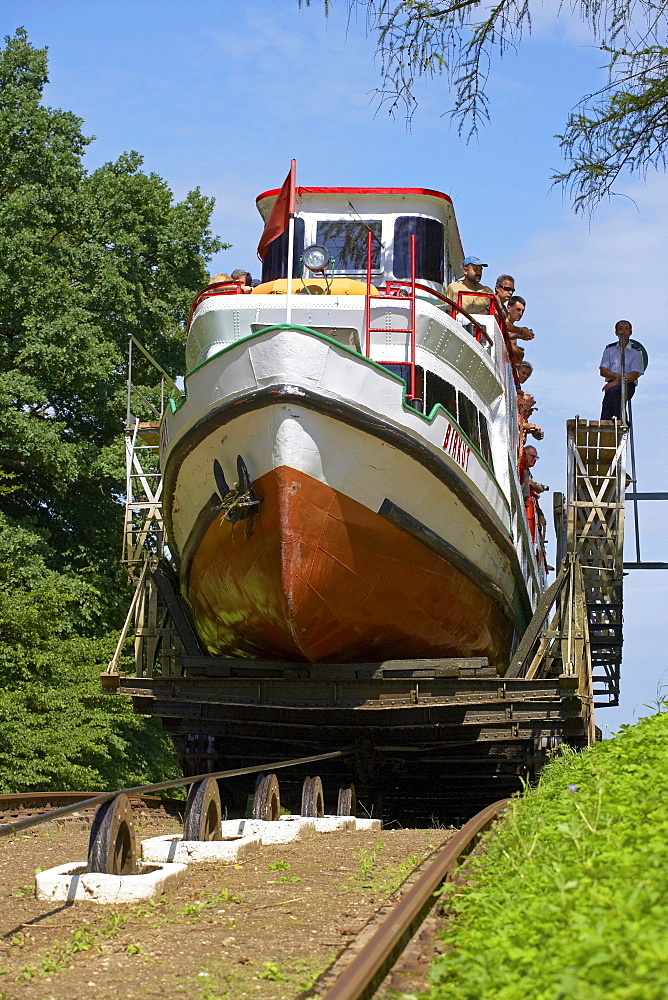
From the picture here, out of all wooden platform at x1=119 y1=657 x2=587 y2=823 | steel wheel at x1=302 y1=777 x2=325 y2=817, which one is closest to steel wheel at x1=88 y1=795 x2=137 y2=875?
steel wheel at x1=302 y1=777 x2=325 y2=817

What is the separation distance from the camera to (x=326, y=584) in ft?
36.9

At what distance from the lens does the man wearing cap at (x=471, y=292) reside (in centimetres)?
1362

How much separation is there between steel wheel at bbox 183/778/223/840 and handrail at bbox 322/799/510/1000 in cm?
191

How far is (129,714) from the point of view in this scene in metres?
22.3

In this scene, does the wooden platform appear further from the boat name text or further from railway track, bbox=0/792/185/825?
the boat name text

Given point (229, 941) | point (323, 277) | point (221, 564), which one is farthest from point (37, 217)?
point (229, 941)

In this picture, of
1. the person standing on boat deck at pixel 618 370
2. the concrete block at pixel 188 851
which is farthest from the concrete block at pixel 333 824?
the person standing on boat deck at pixel 618 370

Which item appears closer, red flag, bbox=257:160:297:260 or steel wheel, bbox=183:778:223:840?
steel wheel, bbox=183:778:223:840

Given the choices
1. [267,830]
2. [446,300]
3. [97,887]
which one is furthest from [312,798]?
[446,300]

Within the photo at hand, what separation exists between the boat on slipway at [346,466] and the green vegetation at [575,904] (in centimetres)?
488

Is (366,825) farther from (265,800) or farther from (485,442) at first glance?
(485,442)

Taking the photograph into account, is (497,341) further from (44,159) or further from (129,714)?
(44,159)

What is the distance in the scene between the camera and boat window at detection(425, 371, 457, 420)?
12203 mm

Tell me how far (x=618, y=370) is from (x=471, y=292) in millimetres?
4052
